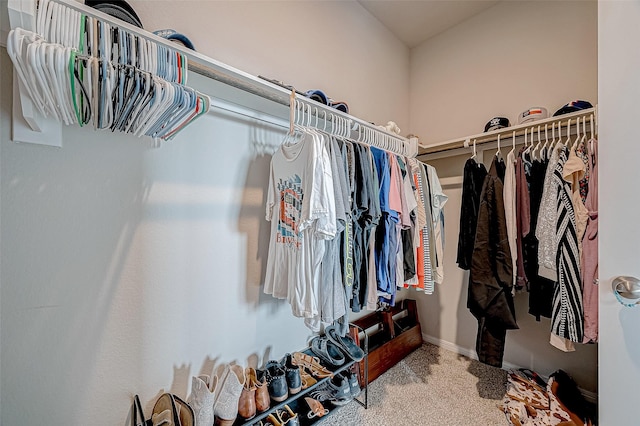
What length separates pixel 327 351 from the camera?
147cm

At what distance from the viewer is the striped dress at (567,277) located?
3.81 feet

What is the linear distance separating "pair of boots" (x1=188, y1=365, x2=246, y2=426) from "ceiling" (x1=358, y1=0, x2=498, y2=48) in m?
2.55

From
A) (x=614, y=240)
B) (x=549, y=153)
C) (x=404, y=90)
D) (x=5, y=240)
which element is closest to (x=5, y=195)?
(x=5, y=240)

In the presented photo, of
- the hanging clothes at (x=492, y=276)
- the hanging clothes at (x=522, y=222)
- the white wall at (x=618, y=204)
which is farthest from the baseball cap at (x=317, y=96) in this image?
the hanging clothes at (x=522, y=222)

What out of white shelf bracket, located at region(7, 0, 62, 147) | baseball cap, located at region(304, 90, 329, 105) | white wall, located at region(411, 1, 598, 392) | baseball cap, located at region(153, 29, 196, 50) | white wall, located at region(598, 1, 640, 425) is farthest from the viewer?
white wall, located at region(411, 1, 598, 392)

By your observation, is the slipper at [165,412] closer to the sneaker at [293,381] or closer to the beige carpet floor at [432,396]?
the sneaker at [293,381]

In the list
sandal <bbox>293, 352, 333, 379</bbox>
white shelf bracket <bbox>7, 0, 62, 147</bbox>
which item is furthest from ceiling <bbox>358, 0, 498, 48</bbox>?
sandal <bbox>293, 352, 333, 379</bbox>

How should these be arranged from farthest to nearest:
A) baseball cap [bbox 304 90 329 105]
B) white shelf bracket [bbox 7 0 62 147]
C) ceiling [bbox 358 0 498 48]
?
ceiling [bbox 358 0 498 48] < baseball cap [bbox 304 90 329 105] < white shelf bracket [bbox 7 0 62 147]

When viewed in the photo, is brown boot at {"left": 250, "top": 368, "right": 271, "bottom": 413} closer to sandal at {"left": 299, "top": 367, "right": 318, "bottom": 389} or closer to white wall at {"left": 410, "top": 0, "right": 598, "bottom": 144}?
Result: sandal at {"left": 299, "top": 367, "right": 318, "bottom": 389}

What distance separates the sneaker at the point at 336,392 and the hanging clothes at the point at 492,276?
832 mm

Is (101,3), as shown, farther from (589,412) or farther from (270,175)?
(589,412)

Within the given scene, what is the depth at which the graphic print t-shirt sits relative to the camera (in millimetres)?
994

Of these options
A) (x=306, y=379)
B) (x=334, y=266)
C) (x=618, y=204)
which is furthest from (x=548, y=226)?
(x=306, y=379)

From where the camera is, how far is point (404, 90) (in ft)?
7.68
